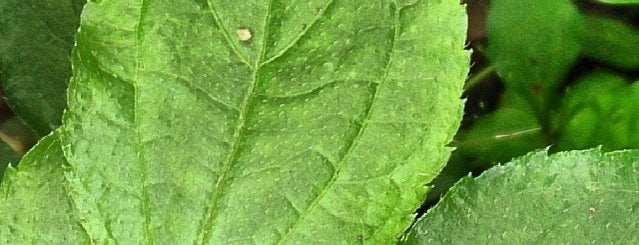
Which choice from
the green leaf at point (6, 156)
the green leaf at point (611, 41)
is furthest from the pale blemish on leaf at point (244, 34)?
the green leaf at point (611, 41)

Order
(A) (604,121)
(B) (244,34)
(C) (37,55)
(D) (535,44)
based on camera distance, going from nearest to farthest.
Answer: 1. (B) (244,34)
2. (C) (37,55)
3. (A) (604,121)
4. (D) (535,44)

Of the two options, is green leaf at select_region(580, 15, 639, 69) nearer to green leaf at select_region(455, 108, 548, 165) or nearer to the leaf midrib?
green leaf at select_region(455, 108, 548, 165)

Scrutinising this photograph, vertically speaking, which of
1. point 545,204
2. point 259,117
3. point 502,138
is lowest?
point 502,138

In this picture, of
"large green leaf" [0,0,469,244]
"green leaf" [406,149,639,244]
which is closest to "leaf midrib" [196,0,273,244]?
"large green leaf" [0,0,469,244]

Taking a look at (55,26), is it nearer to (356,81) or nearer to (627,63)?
(356,81)

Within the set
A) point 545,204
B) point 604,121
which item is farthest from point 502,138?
point 545,204

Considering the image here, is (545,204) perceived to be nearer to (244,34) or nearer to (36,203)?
(244,34)
